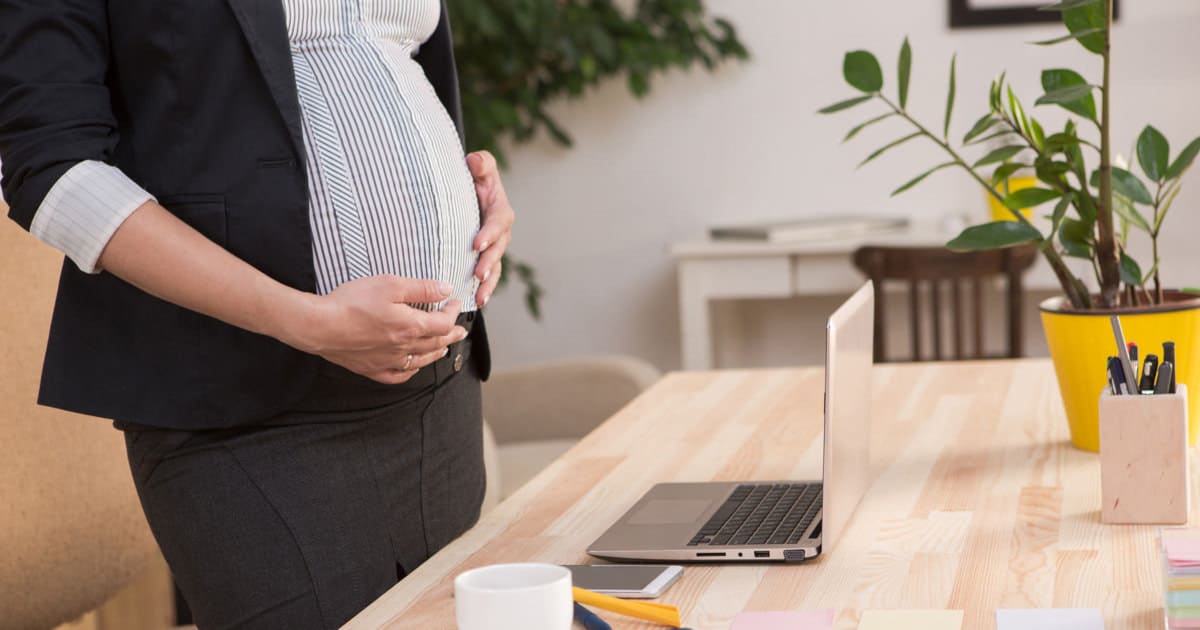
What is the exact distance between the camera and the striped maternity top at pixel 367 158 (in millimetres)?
1143

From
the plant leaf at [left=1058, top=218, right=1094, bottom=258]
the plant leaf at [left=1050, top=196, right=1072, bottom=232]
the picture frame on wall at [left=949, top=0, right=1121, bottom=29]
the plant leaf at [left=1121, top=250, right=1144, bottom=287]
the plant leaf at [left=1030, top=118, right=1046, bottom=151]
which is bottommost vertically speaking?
the plant leaf at [left=1121, top=250, right=1144, bottom=287]

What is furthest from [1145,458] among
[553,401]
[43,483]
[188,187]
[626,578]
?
[553,401]

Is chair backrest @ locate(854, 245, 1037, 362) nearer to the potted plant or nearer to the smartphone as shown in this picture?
the potted plant

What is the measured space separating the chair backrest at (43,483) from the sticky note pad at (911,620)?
1.05 m

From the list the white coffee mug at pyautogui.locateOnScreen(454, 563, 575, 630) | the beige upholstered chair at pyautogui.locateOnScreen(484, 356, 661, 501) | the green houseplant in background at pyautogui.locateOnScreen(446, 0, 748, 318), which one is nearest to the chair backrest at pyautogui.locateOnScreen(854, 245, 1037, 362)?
the beige upholstered chair at pyautogui.locateOnScreen(484, 356, 661, 501)

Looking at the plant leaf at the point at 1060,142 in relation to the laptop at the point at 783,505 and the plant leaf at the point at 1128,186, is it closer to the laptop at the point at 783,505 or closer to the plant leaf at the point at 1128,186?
the plant leaf at the point at 1128,186

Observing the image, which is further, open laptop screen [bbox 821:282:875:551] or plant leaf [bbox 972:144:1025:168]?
plant leaf [bbox 972:144:1025:168]

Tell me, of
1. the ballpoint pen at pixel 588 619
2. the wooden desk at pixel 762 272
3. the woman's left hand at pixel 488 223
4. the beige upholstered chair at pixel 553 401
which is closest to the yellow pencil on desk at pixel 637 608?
the ballpoint pen at pixel 588 619

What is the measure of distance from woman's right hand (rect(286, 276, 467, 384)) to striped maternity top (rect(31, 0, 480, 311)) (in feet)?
0.21

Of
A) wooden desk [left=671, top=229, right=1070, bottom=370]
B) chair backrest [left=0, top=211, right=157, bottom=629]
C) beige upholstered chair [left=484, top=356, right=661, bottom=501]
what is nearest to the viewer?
chair backrest [left=0, top=211, right=157, bottom=629]

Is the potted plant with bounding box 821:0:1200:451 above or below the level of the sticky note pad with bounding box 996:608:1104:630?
above

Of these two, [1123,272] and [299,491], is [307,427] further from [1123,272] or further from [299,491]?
[1123,272]

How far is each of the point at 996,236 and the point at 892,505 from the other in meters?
0.28

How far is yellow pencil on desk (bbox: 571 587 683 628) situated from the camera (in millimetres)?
908
